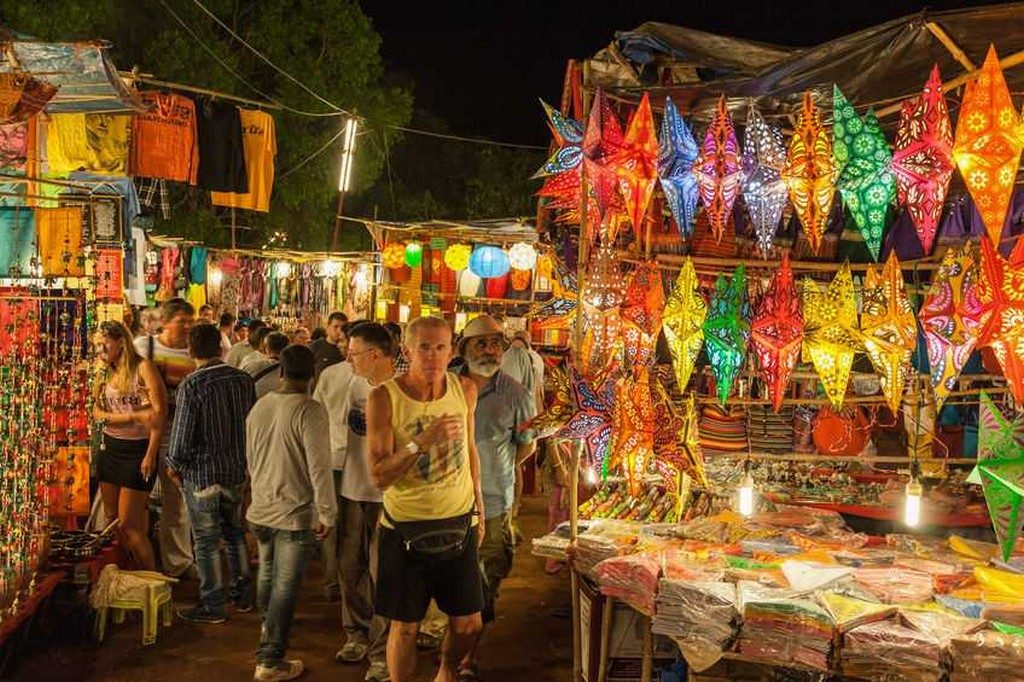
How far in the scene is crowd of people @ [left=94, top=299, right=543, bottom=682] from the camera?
4.08m

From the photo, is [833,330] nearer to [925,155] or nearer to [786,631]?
[925,155]

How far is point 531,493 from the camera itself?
1103cm

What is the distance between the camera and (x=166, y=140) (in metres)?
10.3

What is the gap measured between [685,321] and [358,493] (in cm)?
208

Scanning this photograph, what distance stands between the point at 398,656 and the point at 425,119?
34291 mm

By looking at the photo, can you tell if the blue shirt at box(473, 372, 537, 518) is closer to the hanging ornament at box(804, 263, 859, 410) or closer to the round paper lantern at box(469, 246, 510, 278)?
the hanging ornament at box(804, 263, 859, 410)

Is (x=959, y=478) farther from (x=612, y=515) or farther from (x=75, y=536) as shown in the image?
(x=75, y=536)

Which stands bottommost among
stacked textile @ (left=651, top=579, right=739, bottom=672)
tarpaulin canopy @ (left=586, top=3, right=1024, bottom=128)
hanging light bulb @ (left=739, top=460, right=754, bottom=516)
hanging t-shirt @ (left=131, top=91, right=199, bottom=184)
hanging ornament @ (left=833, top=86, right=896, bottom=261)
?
stacked textile @ (left=651, top=579, right=739, bottom=672)

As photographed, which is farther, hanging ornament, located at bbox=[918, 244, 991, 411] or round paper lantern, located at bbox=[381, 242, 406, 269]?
round paper lantern, located at bbox=[381, 242, 406, 269]

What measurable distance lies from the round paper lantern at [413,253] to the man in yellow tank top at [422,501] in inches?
431

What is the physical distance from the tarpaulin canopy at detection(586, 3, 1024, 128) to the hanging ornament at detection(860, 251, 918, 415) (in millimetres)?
978

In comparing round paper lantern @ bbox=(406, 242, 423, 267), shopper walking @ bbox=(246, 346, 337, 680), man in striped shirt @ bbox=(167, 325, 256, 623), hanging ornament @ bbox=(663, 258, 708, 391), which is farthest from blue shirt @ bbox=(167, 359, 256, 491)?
round paper lantern @ bbox=(406, 242, 423, 267)

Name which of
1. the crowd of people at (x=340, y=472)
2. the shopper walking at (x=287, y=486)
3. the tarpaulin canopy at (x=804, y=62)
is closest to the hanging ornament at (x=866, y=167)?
the tarpaulin canopy at (x=804, y=62)

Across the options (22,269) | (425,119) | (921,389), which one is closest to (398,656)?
(921,389)
